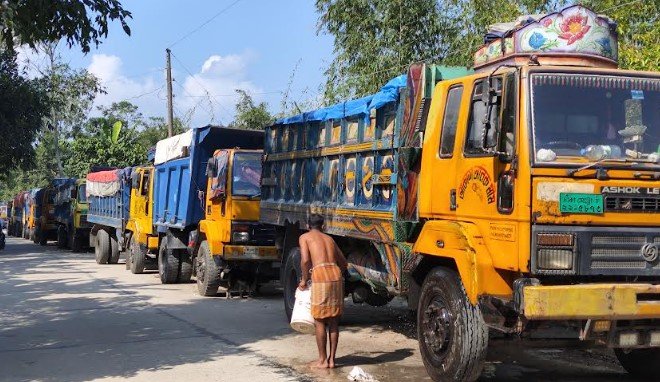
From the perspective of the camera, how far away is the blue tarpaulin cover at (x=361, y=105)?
23.0 feet

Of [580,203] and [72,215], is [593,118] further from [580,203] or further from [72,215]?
[72,215]

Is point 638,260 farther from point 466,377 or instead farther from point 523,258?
point 466,377

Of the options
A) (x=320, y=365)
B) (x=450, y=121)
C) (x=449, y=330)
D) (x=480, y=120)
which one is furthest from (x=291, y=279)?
(x=480, y=120)

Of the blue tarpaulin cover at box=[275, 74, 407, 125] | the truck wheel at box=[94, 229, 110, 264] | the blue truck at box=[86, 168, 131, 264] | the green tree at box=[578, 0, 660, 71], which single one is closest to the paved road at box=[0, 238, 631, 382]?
the blue tarpaulin cover at box=[275, 74, 407, 125]

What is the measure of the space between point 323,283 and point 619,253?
9.10 ft

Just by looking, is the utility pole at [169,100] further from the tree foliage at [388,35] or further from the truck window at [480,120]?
the truck window at [480,120]

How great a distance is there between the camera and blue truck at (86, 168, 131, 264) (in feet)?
64.0

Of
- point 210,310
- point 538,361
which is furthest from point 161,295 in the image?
point 538,361

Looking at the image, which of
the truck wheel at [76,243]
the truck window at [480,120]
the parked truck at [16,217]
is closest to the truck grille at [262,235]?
the truck window at [480,120]

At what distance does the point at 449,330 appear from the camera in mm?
5875

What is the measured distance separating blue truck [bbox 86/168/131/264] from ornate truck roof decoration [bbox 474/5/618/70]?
1454 cm

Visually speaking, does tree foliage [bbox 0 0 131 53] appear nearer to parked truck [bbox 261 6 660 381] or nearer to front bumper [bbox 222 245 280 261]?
parked truck [bbox 261 6 660 381]

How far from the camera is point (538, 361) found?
298 inches

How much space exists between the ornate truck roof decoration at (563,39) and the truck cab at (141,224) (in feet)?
38.6
